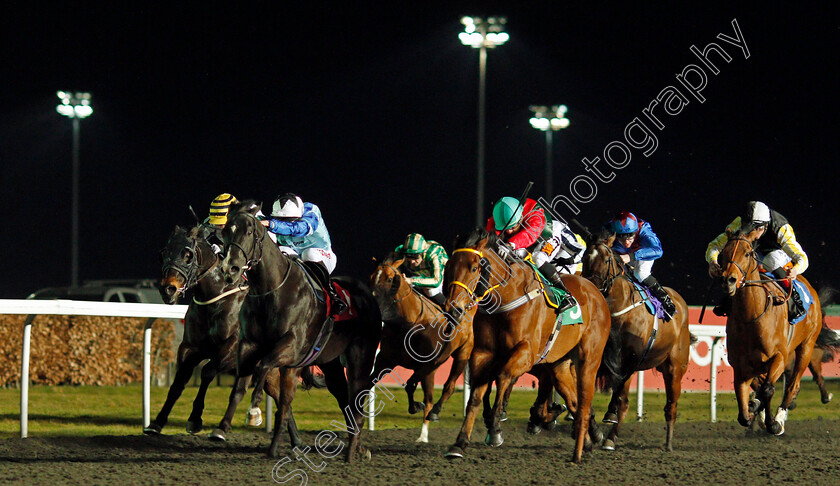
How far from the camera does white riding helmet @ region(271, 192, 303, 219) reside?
6113 millimetres

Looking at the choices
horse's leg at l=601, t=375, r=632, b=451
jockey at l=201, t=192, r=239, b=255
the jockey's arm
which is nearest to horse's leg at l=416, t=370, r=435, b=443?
horse's leg at l=601, t=375, r=632, b=451

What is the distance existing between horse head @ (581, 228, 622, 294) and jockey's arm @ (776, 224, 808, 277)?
157 centimetres

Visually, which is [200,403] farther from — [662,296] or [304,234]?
[662,296]

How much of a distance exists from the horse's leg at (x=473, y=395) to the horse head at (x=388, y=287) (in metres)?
1.02

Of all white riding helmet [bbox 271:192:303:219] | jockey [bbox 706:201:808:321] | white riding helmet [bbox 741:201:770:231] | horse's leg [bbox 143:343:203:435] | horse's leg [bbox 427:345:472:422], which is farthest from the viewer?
jockey [bbox 706:201:808:321]

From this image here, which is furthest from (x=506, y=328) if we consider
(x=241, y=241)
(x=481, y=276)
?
(x=241, y=241)

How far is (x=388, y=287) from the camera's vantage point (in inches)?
255

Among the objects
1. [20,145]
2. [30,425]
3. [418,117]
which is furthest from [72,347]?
[418,117]

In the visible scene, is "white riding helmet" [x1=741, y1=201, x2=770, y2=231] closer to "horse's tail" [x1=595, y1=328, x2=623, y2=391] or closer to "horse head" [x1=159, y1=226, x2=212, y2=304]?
"horse's tail" [x1=595, y1=328, x2=623, y2=391]

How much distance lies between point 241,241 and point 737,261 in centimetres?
370

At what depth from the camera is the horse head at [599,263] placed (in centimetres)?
659

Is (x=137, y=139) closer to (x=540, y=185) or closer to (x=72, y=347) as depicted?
(x=540, y=185)

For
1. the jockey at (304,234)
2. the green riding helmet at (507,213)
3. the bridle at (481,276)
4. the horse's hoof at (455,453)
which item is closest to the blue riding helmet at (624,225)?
A: the green riding helmet at (507,213)

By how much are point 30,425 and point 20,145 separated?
20190 millimetres
